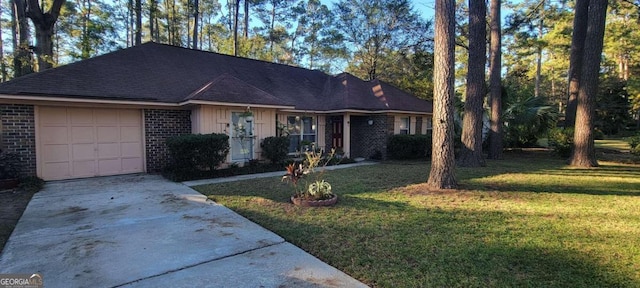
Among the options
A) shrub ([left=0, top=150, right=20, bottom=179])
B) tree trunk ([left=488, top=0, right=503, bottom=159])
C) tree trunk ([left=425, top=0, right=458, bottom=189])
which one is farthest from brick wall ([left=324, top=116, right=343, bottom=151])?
shrub ([left=0, top=150, right=20, bottom=179])

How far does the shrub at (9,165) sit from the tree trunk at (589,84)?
678 inches

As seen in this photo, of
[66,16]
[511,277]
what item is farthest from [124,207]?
[66,16]

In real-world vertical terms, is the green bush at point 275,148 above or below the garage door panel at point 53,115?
below

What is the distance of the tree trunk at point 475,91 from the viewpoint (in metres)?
10.9

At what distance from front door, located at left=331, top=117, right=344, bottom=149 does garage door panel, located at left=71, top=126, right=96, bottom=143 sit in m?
8.97

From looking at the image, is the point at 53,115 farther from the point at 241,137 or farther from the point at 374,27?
the point at 374,27

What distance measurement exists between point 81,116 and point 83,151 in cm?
100

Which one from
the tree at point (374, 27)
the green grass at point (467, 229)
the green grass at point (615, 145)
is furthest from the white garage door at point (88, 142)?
the green grass at point (615, 145)

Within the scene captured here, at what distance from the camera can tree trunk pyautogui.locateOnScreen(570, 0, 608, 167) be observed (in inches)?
405

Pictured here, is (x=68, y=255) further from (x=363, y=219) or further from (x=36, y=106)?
(x=36, y=106)

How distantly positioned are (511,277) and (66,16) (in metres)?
26.9

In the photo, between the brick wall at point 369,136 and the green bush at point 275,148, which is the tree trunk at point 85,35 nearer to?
the green bush at point 275,148

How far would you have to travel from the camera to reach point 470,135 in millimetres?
10953

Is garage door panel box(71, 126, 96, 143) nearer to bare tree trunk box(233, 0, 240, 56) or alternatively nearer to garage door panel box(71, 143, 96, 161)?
garage door panel box(71, 143, 96, 161)
